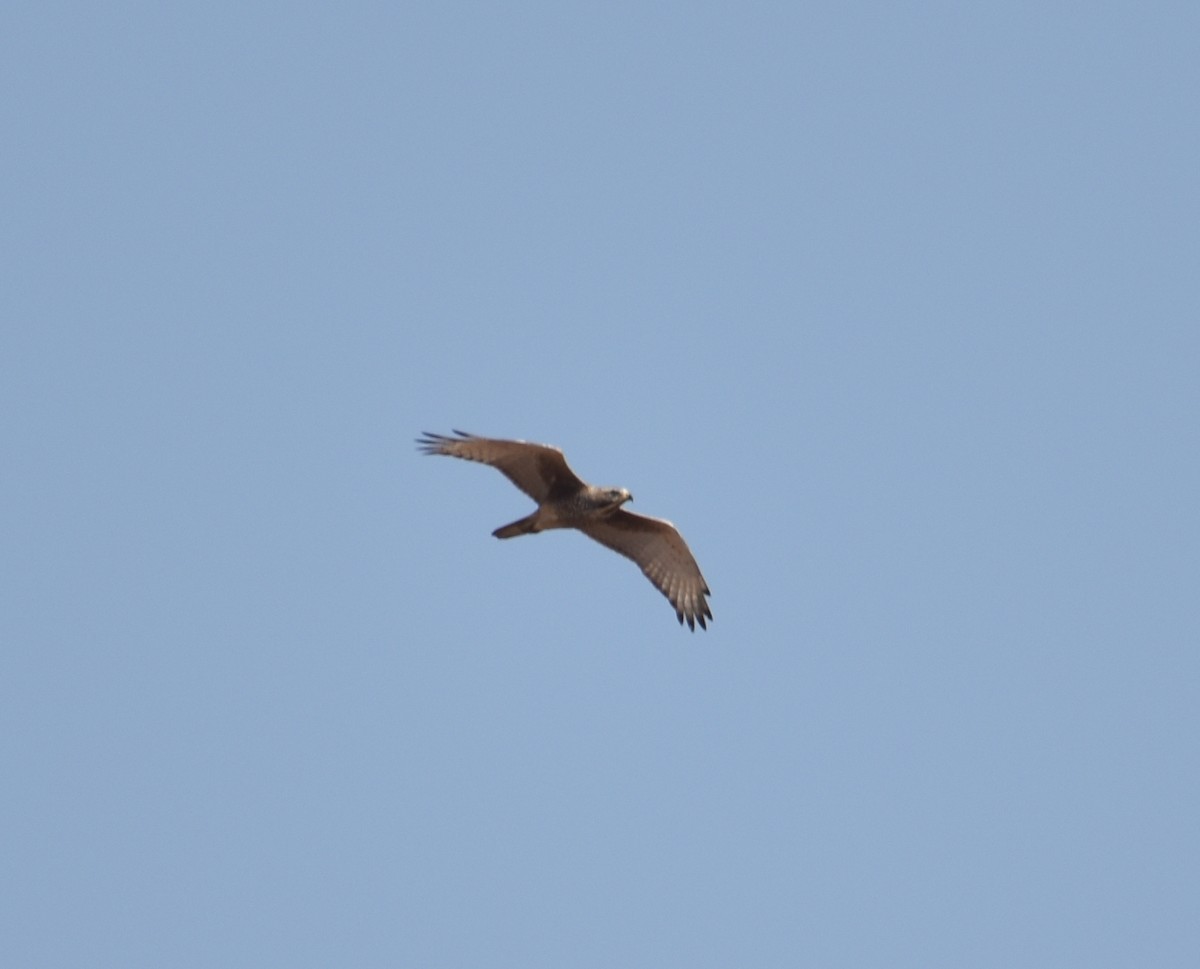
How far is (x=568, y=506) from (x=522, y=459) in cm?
81

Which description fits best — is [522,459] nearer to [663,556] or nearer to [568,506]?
[568,506]

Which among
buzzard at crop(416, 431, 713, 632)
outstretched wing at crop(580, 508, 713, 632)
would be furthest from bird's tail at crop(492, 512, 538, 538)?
outstretched wing at crop(580, 508, 713, 632)

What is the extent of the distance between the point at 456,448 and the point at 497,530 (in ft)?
3.63

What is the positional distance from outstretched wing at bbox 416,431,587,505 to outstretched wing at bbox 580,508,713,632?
1.22 metres

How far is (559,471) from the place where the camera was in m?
23.4

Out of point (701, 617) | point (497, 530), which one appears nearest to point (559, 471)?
point (497, 530)

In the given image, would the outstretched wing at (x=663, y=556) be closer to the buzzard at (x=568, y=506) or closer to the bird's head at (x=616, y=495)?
the buzzard at (x=568, y=506)

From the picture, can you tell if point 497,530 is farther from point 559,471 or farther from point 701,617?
point 701,617

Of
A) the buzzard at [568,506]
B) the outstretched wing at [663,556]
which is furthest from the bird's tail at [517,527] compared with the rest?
the outstretched wing at [663,556]

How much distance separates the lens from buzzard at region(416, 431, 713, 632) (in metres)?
23.1

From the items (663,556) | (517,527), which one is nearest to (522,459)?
(517,527)

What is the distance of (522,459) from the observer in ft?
76.6

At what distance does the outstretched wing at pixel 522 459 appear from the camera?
2308 cm

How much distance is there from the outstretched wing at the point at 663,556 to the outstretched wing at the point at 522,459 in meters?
1.22
